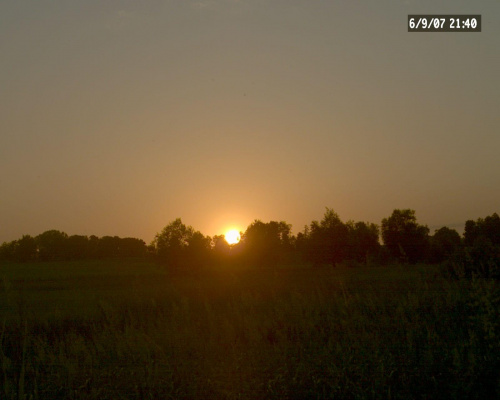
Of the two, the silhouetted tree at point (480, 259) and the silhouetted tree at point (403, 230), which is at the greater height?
the silhouetted tree at point (403, 230)

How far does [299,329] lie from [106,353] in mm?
3358

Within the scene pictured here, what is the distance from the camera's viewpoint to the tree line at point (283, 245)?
2683 cm

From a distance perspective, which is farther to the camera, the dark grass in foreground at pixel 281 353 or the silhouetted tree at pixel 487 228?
the silhouetted tree at pixel 487 228

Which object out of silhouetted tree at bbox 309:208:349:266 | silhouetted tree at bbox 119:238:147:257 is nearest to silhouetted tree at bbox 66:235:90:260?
silhouetted tree at bbox 119:238:147:257

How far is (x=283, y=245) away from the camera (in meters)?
40.5

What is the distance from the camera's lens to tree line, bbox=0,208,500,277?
26828 mm

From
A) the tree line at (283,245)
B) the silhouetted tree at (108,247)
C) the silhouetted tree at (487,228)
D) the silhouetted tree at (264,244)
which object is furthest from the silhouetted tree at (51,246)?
the silhouetted tree at (487,228)

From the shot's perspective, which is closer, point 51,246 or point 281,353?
point 281,353

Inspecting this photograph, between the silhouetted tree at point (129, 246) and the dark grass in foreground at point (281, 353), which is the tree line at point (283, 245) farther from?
the dark grass in foreground at point (281, 353)

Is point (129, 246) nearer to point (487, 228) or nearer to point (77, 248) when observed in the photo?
point (77, 248)

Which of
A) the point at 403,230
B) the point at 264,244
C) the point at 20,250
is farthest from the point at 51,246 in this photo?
the point at 403,230

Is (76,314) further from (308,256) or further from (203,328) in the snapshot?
(308,256)

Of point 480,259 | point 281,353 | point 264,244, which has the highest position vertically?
point 264,244

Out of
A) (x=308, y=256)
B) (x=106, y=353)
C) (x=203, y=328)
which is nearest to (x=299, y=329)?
(x=203, y=328)
